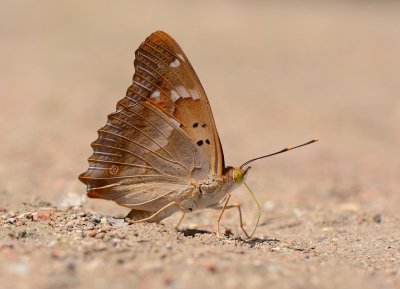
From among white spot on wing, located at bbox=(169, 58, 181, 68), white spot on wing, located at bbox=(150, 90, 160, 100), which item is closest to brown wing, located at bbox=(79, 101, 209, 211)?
white spot on wing, located at bbox=(150, 90, 160, 100)

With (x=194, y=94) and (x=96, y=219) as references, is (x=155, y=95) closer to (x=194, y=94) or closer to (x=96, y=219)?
(x=194, y=94)

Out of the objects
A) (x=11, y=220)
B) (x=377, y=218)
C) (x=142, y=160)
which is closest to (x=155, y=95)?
(x=142, y=160)

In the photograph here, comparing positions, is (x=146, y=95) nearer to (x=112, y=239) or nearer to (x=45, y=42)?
(x=112, y=239)

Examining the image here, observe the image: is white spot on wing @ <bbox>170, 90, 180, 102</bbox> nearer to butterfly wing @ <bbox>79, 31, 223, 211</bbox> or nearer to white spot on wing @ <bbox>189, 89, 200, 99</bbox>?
butterfly wing @ <bbox>79, 31, 223, 211</bbox>

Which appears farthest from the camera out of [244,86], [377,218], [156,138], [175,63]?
[244,86]

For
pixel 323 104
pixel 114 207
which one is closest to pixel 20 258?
pixel 114 207

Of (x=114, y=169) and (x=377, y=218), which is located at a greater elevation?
(x=114, y=169)

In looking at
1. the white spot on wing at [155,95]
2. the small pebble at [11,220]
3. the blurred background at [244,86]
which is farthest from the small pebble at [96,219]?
the blurred background at [244,86]
